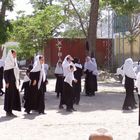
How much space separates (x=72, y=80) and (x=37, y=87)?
1589 mm

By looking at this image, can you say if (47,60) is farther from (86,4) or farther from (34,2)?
(34,2)

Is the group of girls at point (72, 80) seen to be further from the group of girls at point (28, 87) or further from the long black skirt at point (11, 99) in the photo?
the long black skirt at point (11, 99)

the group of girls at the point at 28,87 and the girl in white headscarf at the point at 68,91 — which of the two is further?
the girl in white headscarf at the point at 68,91

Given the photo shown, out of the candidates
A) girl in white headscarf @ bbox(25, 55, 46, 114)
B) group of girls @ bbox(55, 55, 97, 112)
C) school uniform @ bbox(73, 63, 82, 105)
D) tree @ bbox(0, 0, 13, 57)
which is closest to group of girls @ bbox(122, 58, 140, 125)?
group of girls @ bbox(55, 55, 97, 112)

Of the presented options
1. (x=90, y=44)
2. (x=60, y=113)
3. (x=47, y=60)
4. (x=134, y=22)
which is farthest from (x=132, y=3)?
(x=47, y=60)

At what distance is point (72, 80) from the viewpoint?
15273 millimetres

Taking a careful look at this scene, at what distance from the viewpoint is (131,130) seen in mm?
10859

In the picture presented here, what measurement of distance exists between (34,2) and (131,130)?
47.6 meters

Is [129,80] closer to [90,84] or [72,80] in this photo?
[72,80]

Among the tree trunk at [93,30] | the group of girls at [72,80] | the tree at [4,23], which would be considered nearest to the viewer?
the group of girls at [72,80]

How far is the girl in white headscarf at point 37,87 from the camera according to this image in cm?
1393

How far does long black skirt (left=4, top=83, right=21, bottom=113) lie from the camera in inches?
534

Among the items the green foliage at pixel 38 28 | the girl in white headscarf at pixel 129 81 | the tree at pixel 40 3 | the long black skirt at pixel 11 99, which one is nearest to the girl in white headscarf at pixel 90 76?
the girl in white headscarf at pixel 129 81

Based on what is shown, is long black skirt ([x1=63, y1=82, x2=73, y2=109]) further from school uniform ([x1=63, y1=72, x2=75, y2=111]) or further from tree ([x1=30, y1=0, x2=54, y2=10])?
tree ([x1=30, y1=0, x2=54, y2=10])
